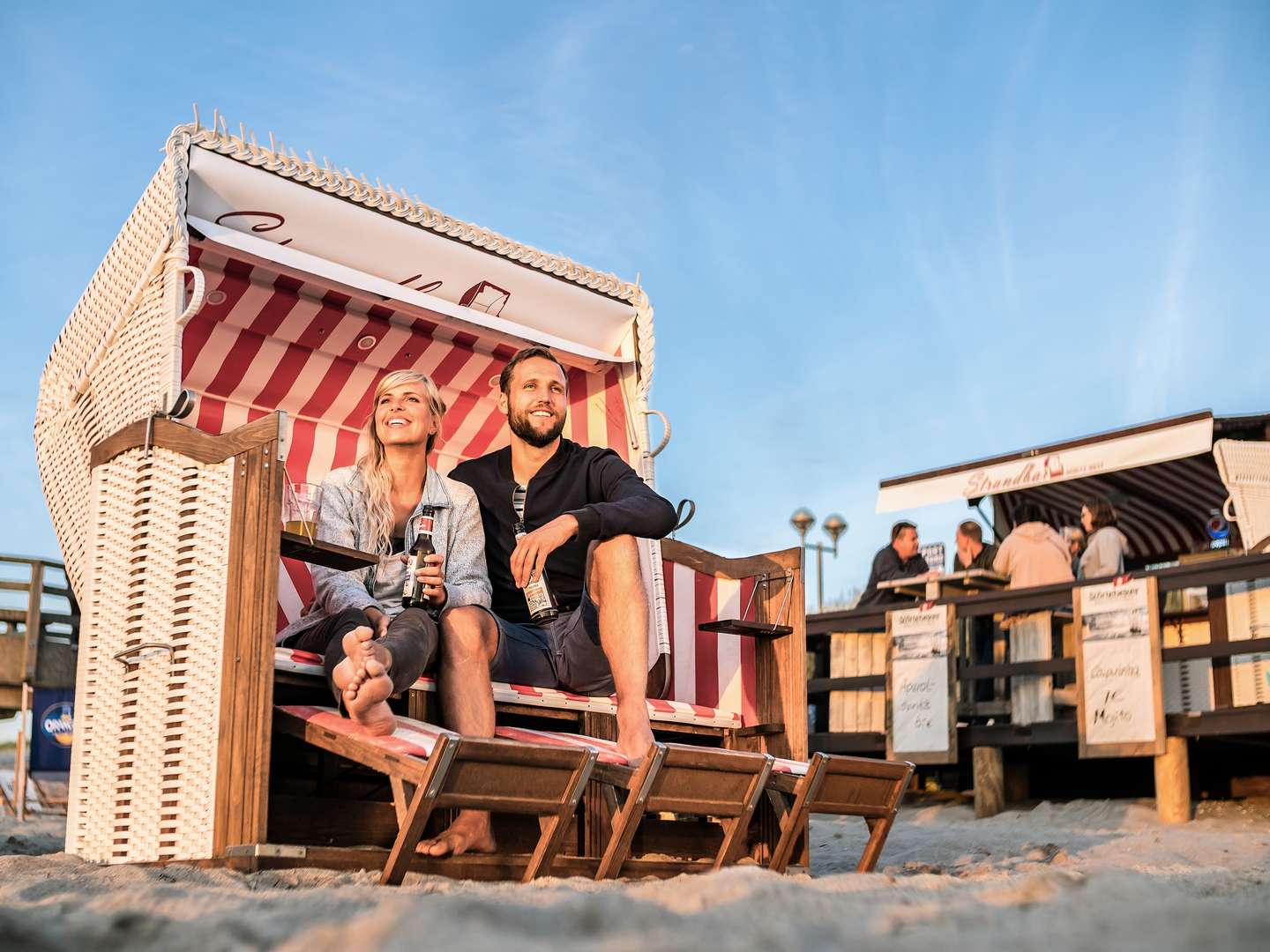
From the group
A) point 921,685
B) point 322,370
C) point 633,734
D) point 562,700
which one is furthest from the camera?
point 921,685

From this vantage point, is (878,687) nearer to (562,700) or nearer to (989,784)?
(989,784)

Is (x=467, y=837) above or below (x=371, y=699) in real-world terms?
below

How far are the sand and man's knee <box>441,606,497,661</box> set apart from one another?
2.44ft

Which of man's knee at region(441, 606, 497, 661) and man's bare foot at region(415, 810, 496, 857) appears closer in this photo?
man's bare foot at region(415, 810, 496, 857)

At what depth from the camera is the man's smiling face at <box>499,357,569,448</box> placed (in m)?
4.83

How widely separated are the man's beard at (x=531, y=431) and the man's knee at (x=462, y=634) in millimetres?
1108

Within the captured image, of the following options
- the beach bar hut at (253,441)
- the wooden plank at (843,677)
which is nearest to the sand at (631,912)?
the beach bar hut at (253,441)

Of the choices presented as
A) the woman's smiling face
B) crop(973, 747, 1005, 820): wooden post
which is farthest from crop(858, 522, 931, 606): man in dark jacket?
the woman's smiling face

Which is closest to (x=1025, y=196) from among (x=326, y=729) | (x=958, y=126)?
(x=958, y=126)

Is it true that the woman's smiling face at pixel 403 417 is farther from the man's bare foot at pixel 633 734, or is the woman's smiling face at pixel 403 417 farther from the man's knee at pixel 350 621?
the man's bare foot at pixel 633 734

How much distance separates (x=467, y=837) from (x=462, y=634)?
585 mm

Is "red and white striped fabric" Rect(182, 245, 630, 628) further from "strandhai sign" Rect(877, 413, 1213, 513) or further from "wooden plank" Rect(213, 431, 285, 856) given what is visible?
"strandhai sign" Rect(877, 413, 1213, 513)

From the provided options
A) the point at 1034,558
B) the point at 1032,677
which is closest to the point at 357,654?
the point at 1032,677

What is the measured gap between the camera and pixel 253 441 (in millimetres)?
3627
